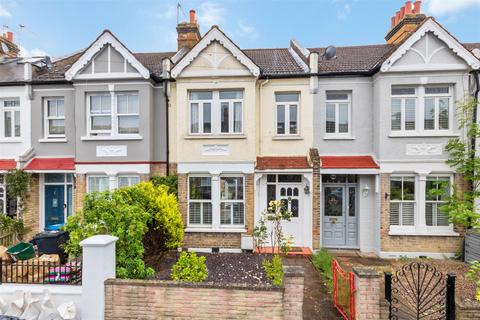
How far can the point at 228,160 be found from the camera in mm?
11172

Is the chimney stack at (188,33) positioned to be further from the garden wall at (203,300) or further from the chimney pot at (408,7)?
the garden wall at (203,300)

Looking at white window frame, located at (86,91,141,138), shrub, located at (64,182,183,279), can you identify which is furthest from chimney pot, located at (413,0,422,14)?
shrub, located at (64,182,183,279)

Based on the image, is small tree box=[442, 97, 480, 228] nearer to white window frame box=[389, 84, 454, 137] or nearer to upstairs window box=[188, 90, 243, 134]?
white window frame box=[389, 84, 454, 137]

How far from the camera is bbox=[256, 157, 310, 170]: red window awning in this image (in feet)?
35.8

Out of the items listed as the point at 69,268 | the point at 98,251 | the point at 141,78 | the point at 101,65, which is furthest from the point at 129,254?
the point at 101,65

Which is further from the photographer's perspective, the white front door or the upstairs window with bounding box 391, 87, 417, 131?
the white front door

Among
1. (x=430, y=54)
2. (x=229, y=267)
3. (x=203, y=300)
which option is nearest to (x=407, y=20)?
(x=430, y=54)

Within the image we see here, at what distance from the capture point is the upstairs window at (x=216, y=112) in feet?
37.2

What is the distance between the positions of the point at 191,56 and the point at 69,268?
27.8ft

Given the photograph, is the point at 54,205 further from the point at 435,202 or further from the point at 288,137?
the point at 435,202

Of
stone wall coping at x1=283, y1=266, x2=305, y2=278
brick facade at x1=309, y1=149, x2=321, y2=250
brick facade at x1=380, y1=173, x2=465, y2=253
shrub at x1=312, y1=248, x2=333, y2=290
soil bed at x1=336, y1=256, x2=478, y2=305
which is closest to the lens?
stone wall coping at x1=283, y1=266, x2=305, y2=278

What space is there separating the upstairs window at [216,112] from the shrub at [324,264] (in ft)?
18.4

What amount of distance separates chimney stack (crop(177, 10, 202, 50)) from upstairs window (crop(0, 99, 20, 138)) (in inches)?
326

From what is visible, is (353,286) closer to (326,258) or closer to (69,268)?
(326,258)
